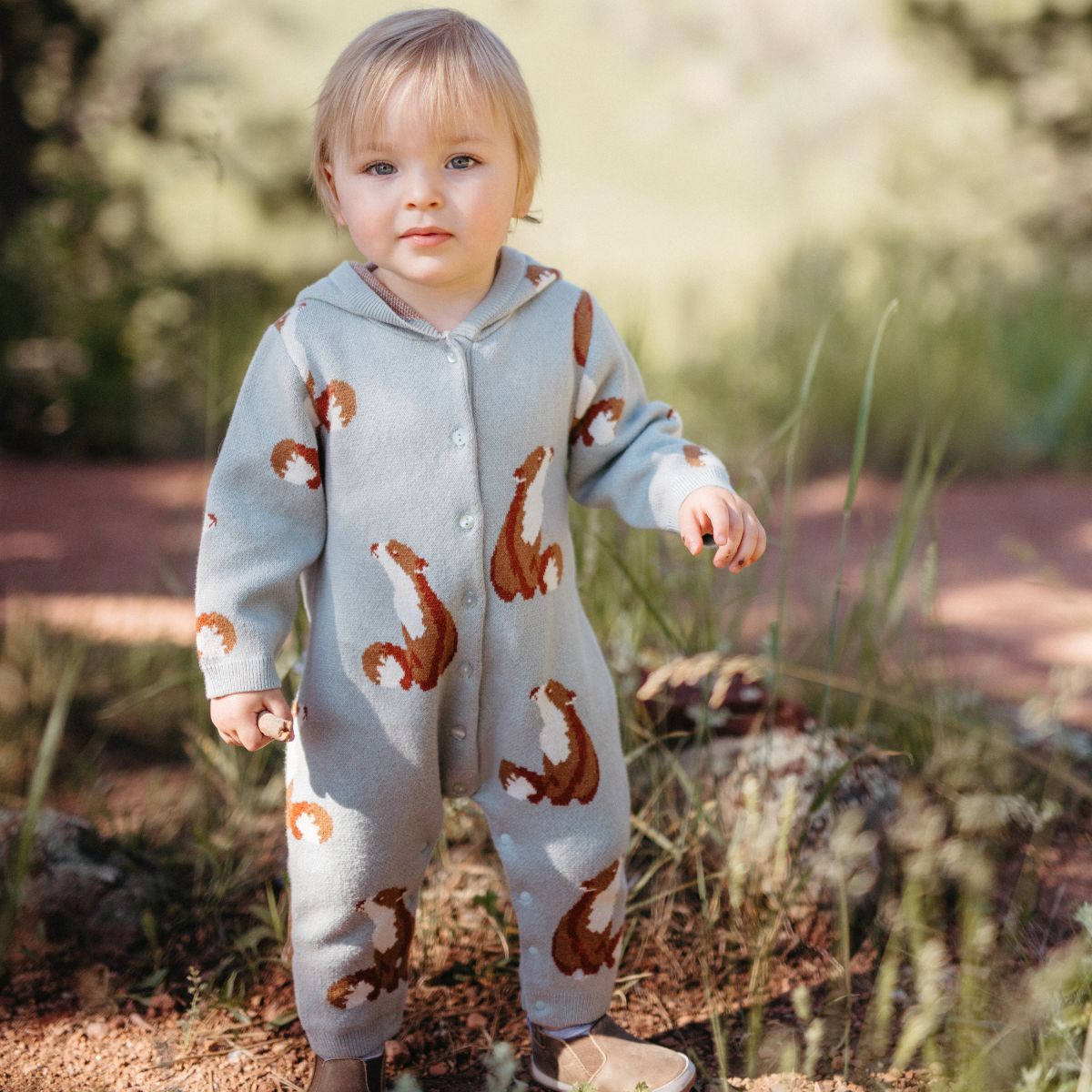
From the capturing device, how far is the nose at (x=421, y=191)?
1270mm

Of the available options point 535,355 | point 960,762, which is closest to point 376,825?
point 535,355

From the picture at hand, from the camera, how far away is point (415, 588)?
4.37 feet

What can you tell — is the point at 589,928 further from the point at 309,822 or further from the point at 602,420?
the point at 602,420

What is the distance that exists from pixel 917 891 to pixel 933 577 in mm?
418

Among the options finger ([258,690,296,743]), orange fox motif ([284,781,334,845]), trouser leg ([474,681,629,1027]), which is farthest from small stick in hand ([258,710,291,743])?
trouser leg ([474,681,629,1027])

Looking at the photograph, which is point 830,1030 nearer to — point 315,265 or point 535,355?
point 535,355

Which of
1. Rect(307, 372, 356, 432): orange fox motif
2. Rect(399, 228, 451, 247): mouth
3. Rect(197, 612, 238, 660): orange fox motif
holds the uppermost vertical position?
Rect(399, 228, 451, 247): mouth

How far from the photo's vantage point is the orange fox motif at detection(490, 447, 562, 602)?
1351 millimetres

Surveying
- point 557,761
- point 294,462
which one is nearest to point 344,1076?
point 557,761

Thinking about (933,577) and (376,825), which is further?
(933,577)

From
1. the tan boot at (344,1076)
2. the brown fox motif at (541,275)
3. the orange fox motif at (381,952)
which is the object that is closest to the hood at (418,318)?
the brown fox motif at (541,275)

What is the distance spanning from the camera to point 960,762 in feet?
6.56

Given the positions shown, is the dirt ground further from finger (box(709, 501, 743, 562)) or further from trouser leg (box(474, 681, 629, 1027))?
finger (box(709, 501, 743, 562))

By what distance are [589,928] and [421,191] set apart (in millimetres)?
814
